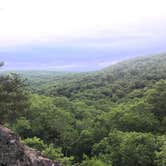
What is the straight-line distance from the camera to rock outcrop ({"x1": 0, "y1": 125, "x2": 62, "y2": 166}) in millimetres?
18938

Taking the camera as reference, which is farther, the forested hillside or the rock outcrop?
the forested hillside

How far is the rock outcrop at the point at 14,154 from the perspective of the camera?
18938mm

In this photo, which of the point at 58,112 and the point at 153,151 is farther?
the point at 58,112

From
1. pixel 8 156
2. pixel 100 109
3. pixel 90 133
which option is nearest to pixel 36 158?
pixel 8 156

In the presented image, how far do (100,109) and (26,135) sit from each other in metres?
32.2

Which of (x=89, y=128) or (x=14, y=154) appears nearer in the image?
(x=14, y=154)

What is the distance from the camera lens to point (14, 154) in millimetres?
19250

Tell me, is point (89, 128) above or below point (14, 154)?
below

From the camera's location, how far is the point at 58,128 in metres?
70.9

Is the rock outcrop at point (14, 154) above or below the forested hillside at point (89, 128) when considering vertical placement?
above

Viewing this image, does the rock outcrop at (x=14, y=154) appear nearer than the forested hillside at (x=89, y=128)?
Yes

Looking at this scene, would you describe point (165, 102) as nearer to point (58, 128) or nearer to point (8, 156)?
point (58, 128)

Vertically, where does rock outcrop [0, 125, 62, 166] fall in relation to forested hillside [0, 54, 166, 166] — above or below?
above

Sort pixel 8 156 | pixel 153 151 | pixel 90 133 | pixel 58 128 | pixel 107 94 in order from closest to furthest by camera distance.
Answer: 1. pixel 8 156
2. pixel 153 151
3. pixel 90 133
4. pixel 58 128
5. pixel 107 94
